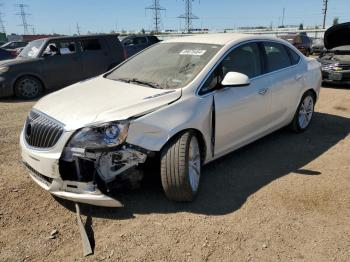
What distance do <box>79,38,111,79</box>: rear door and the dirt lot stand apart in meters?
6.37

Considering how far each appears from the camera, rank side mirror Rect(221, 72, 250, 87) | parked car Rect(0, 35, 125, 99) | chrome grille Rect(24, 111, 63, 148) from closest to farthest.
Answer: chrome grille Rect(24, 111, 63, 148), side mirror Rect(221, 72, 250, 87), parked car Rect(0, 35, 125, 99)

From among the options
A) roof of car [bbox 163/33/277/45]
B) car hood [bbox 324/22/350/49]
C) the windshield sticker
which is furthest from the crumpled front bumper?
car hood [bbox 324/22/350/49]

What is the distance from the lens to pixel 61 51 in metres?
10.6

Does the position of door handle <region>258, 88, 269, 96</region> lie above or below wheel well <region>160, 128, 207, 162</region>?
above

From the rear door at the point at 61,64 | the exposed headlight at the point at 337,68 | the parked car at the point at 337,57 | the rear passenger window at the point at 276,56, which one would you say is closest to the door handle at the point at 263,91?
the rear passenger window at the point at 276,56

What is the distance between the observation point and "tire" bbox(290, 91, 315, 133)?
19.7 ft

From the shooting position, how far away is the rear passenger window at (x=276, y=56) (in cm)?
514

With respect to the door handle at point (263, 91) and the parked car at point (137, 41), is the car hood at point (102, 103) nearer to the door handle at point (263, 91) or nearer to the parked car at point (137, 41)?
the door handle at point (263, 91)

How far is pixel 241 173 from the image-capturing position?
4582mm

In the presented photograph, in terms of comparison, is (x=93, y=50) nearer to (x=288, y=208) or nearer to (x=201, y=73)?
(x=201, y=73)

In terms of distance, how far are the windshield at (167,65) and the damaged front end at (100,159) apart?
3.12 ft

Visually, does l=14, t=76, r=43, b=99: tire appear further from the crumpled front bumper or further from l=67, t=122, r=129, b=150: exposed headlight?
l=67, t=122, r=129, b=150: exposed headlight

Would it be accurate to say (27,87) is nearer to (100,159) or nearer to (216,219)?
(100,159)

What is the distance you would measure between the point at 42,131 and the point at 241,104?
2.29 meters
